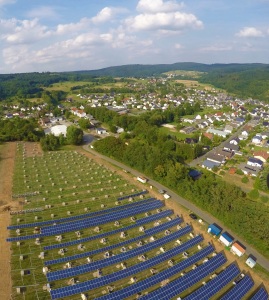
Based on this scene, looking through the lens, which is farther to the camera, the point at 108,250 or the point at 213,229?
the point at 213,229

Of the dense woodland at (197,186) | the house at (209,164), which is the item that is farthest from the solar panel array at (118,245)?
the house at (209,164)

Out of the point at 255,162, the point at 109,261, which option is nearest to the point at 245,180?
the point at 255,162

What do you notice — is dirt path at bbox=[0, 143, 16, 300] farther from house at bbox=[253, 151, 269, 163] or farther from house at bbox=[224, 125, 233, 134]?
house at bbox=[224, 125, 233, 134]

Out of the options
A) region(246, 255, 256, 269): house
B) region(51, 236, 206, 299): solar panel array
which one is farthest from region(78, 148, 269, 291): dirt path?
region(51, 236, 206, 299): solar panel array

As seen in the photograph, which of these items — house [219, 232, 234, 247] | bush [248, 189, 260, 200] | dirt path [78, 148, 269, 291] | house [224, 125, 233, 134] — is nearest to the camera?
dirt path [78, 148, 269, 291]

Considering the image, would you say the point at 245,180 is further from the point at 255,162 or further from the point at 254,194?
the point at 255,162

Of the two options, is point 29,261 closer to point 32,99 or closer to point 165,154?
point 165,154
